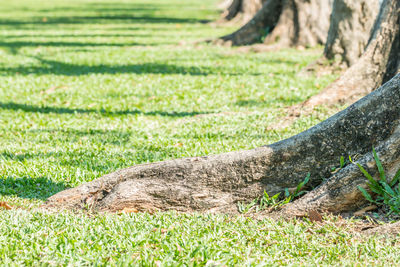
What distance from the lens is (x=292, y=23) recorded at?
50.3 ft

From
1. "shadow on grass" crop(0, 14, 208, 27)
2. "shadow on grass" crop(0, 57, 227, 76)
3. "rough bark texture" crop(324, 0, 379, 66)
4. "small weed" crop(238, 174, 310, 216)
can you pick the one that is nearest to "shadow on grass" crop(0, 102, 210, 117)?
"shadow on grass" crop(0, 57, 227, 76)

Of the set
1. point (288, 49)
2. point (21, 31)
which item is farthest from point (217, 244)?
point (21, 31)

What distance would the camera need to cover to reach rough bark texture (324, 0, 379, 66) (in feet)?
34.8

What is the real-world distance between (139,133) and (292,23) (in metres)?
9.42

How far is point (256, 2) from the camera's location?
23.5 m

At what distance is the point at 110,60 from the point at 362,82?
7856mm

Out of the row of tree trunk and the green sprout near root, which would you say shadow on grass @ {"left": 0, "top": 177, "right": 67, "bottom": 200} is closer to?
the row of tree trunk

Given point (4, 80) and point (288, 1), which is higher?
point (288, 1)

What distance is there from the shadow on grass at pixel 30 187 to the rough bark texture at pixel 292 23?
36.7 ft

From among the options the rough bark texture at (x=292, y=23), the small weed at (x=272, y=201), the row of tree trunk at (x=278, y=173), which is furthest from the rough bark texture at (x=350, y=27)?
the small weed at (x=272, y=201)

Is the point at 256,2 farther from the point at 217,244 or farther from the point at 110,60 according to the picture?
the point at 217,244

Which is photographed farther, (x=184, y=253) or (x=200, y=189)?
(x=200, y=189)

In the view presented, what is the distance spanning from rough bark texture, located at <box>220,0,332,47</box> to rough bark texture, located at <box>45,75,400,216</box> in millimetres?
11358

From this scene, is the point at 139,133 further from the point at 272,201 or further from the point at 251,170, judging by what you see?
the point at 272,201
